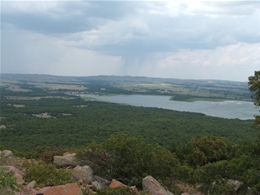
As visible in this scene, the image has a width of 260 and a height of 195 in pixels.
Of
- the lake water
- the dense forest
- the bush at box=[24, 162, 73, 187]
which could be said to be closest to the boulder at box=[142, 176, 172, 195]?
the dense forest

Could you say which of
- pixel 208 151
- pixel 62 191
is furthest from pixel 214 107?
pixel 62 191

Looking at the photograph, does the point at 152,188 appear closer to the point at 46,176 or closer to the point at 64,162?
the point at 46,176

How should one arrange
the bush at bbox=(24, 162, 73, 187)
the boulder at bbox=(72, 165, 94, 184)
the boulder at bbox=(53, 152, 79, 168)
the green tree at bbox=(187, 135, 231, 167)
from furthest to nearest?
the green tree at bbox=(187, 135, 231, 167)
the boulder at bbox=(53, 152, 79, 168)
the boulder at bbox=(72, 165, 94, 184)
the bush at bbox=(24, 162, 73, 187)

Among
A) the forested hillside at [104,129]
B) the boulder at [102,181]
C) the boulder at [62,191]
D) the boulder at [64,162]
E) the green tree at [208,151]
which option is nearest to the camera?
the boulder at [62,191]

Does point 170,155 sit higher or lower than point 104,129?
higher

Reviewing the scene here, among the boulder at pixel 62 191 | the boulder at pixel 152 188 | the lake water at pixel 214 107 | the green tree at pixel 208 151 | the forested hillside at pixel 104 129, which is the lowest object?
the forested hillside at pixel 104 129

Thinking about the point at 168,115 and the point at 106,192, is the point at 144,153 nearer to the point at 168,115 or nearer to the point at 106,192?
the point at 106,192

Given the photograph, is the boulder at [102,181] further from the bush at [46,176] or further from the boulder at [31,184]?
the boulder at [31,184]

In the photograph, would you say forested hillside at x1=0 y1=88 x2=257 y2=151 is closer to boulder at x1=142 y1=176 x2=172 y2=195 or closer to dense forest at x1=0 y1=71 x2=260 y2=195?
dense forest at x1=0 y1=71 x2=260 y2=195

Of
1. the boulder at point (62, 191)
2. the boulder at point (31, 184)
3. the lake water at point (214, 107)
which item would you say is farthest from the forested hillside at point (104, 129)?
the boulder at point (62, 191)

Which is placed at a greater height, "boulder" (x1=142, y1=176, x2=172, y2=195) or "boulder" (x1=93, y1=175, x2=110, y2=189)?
"boulder" (x1=142, y1=176, x2=172, y2=195)

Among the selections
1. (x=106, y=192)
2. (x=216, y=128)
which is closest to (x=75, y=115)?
(x=216, y=128)
